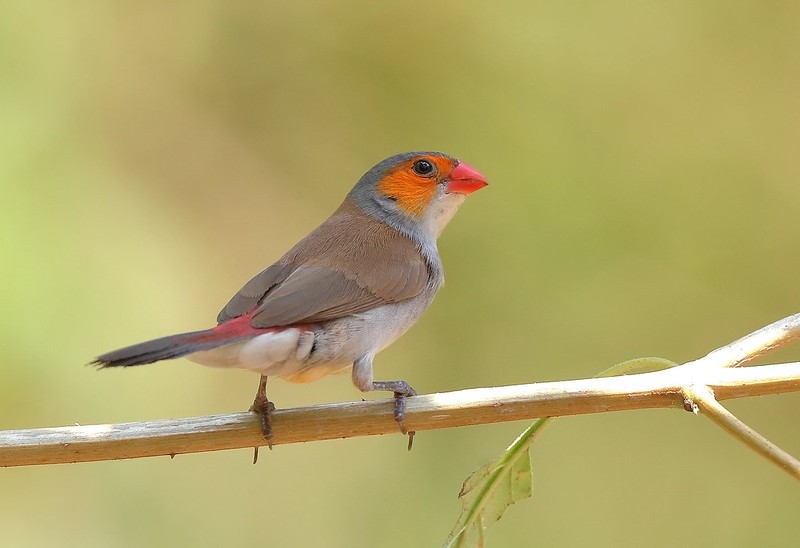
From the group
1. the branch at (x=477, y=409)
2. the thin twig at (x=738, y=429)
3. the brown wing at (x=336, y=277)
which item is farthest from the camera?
the brown wing at (x=336, y=277)

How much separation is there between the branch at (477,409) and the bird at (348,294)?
17 cm

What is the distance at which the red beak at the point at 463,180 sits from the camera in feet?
12.7

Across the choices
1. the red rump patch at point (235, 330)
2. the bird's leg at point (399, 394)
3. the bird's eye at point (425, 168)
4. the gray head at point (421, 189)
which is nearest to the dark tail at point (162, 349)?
the red rump patch at point (235, 330)

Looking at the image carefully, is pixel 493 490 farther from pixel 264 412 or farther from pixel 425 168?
pixel 425 168

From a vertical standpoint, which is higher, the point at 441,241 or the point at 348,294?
the point at 441,241

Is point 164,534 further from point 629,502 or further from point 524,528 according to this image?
point 629,502

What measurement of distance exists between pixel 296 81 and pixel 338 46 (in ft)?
0.99

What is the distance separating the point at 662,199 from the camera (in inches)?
191

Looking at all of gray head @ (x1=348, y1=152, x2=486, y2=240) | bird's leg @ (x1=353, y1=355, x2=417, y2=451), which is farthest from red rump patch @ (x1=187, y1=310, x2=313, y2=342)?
gray head @ (x1=348, y1=152, x2=486, y2=240)

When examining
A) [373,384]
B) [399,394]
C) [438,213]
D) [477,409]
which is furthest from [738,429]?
[438,213]

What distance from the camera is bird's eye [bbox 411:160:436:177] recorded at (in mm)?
3877

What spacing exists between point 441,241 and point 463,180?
3.93 feet

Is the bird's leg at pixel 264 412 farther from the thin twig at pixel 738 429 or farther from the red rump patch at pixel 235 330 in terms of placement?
the thin twig at pixel 738 429

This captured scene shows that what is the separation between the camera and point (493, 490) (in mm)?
2459
